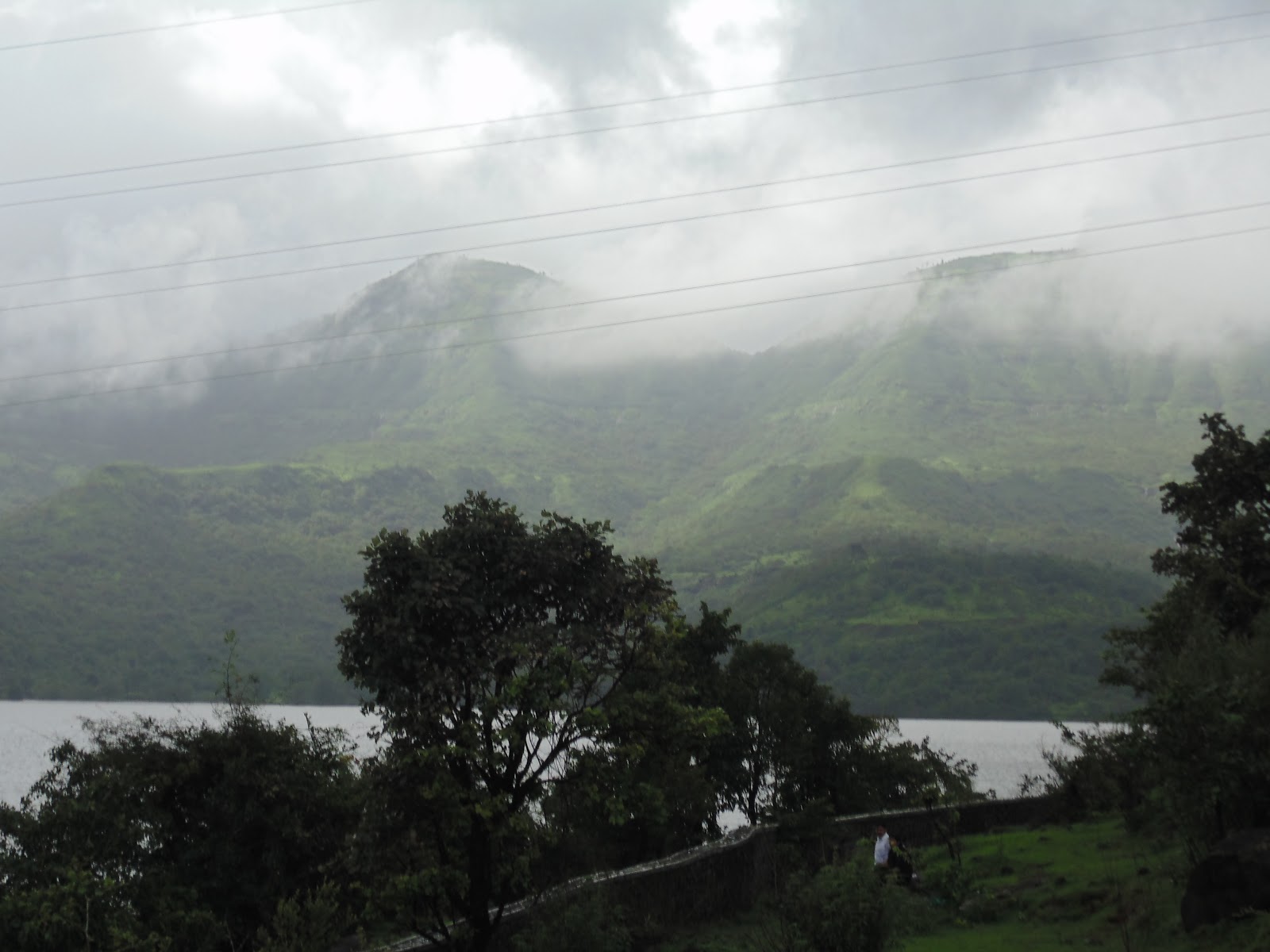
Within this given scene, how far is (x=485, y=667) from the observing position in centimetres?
2016

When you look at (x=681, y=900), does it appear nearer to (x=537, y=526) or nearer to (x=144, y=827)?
(x=537, y=526)

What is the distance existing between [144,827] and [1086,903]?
19338mm

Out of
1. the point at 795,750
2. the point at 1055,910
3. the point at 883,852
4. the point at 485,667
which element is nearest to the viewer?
the point at 485,667

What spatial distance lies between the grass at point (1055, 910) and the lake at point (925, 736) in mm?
39961

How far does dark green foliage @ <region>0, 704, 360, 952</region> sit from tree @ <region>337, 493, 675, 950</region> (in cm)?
444

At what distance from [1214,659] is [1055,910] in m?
5.43

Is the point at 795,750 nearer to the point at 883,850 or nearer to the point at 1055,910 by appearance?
the point at 883,850

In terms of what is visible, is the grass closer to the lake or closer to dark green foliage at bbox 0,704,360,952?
dark green foliage at bbox 0,704,360,952

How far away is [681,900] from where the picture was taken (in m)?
25.6

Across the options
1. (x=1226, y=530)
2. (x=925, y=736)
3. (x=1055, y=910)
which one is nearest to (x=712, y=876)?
(x=1055, y=910)

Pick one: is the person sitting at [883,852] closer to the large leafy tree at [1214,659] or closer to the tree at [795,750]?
the large leafy tree at [1214,659]

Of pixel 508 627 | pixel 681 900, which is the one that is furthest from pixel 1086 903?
pixel 508 627

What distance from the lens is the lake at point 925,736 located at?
97812mm

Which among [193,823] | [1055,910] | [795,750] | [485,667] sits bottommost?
[1055,910]
